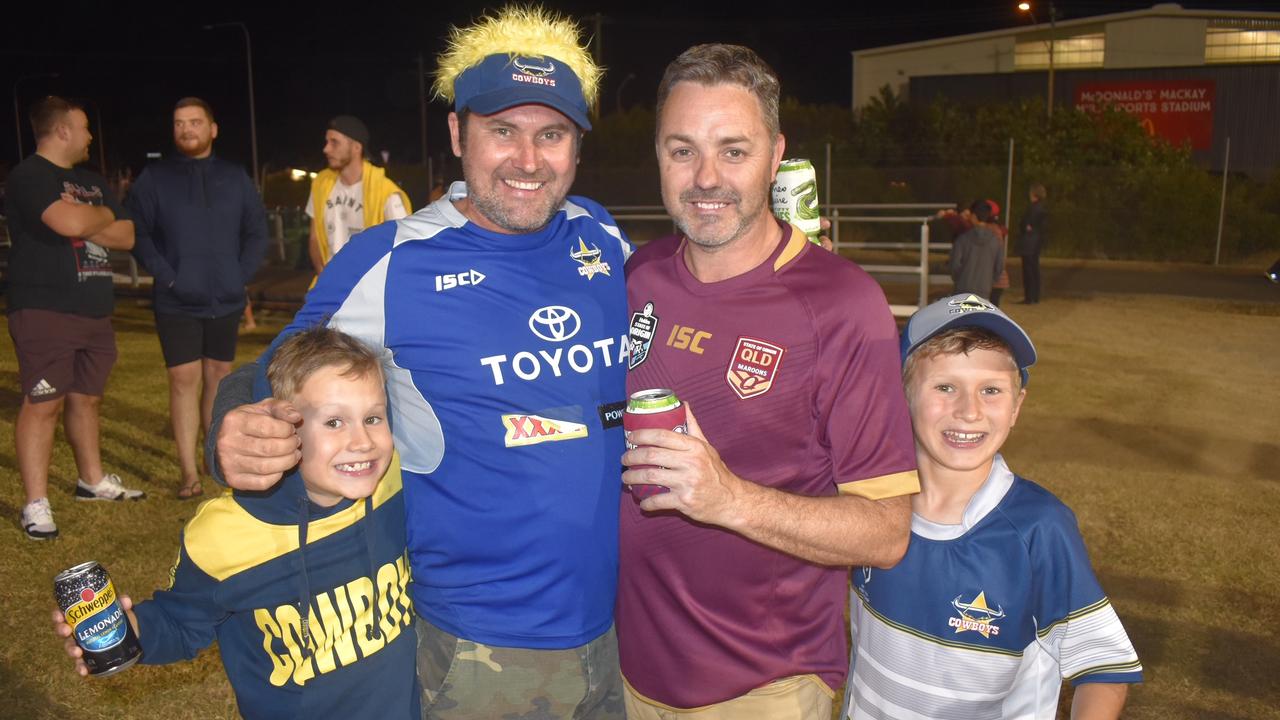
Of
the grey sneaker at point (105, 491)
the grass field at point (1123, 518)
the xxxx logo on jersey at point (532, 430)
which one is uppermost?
the xxxx logo on jersey at point (532, 430)

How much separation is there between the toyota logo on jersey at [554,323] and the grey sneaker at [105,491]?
4931mm

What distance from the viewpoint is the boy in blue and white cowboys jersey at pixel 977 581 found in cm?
222

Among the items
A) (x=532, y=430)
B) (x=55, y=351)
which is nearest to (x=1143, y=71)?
(x=55, y=351)

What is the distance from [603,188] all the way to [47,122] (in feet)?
79.4

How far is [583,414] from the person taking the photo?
92.8 inches

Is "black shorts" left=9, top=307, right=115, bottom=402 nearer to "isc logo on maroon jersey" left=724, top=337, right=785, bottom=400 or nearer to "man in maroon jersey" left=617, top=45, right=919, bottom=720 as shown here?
"man in maroon jersey" left=617, top=45, right=919, bottom=720

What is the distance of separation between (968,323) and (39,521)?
212 inches

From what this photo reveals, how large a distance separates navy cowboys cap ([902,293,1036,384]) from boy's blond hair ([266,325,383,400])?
1.34 metres

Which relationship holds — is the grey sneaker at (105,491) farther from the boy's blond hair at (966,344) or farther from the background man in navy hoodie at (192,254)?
the boy's blond hair at (966,344)

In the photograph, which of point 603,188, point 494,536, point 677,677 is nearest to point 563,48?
point 494,536

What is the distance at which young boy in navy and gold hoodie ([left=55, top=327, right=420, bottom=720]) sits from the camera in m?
2.16

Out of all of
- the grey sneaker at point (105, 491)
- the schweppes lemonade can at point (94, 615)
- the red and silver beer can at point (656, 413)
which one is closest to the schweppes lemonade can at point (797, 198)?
the red and silver beer can at point (656, 413)

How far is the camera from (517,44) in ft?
8.47

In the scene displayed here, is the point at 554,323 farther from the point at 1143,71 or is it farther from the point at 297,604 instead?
the point at 1143,71
